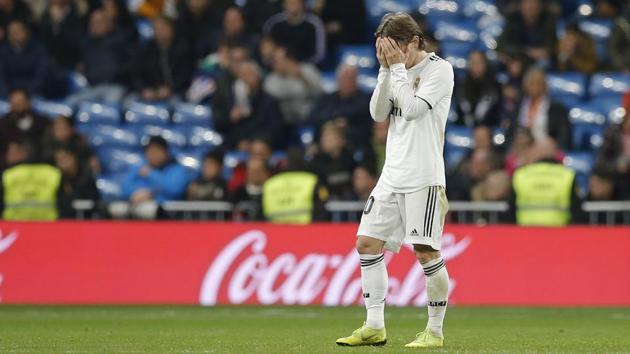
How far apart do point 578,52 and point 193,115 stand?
5.82 meters

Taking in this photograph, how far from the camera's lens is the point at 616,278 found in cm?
1538

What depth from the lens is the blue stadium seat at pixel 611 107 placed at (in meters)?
19.3

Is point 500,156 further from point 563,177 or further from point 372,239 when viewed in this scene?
point 372,239

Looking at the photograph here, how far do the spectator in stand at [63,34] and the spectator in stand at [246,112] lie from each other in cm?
321

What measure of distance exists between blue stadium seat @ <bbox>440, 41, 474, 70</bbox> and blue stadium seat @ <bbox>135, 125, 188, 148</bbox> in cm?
411

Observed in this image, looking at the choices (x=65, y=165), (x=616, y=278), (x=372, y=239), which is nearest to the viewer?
(x=372, y=239)

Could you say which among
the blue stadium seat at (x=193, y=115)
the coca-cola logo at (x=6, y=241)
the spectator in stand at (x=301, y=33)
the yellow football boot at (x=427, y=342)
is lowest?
the yellow football boot at (x=427, y=342)

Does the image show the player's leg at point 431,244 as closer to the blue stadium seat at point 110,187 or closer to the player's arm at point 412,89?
the player's arm at point 412,89

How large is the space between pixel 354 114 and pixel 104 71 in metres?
4.64

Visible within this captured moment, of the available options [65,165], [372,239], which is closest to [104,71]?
[65,165]


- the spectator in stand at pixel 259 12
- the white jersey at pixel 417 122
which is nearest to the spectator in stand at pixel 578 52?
the spectator in stand at pixel 259 12

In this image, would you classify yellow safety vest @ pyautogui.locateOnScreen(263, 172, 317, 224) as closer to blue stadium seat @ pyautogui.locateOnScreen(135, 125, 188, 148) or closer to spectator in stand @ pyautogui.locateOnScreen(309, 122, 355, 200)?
spectator in stand @ pyautogui.locateOnScreen(309, 122, 355, 200)

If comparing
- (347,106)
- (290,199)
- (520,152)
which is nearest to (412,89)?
(290,199)

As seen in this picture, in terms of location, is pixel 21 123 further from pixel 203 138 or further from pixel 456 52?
pixel 456 52
